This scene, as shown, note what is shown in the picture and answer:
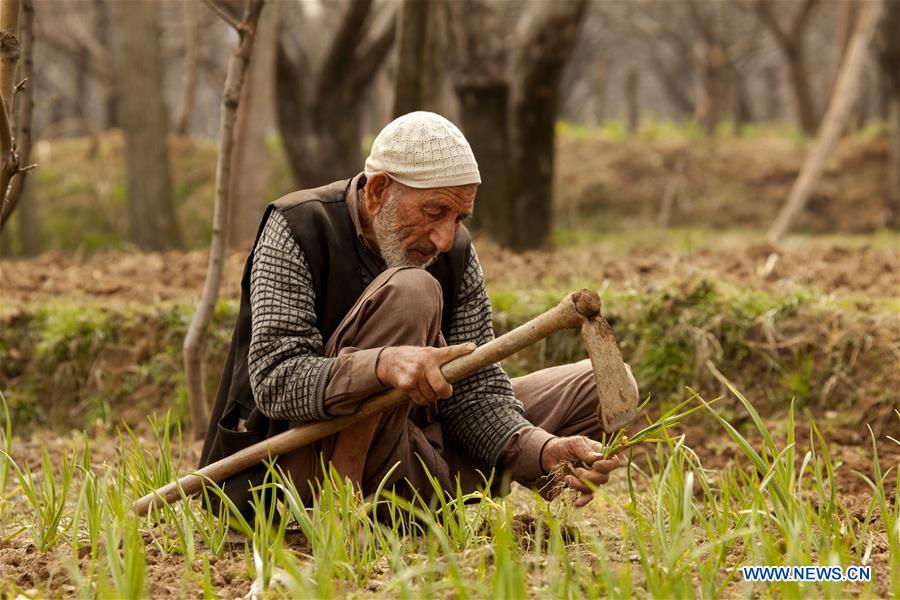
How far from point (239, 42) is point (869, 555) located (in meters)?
2.84

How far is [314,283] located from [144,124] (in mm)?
6657

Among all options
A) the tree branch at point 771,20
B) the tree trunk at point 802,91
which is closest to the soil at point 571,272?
the tree trunk at point 802,91

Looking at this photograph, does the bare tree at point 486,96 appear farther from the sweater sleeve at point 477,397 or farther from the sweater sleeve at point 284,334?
the sweater sleeve at point 284,334

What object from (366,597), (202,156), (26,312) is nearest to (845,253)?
(26,312)

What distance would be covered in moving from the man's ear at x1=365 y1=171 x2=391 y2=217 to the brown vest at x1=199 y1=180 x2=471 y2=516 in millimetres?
111

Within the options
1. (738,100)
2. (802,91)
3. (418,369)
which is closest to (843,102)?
(418,369)

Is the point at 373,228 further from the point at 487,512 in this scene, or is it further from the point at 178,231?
the point at 178,231

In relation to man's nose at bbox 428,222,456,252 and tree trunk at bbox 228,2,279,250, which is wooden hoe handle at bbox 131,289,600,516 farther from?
tree trunk at bbox 228,2,279,250

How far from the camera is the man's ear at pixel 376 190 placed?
3010 mm

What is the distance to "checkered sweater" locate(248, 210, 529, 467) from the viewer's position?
2881 millimetres

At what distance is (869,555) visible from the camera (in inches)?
102

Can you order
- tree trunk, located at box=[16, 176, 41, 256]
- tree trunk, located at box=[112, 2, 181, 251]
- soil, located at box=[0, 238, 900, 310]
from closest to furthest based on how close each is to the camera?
soil, located at box=[0, 238, 900, 310] → tree trunk, located at box=[112, 2, 181, 251] → tree trunk, located at box=[16, 176, 41, 256]

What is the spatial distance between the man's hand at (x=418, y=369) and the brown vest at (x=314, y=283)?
1.32 feet

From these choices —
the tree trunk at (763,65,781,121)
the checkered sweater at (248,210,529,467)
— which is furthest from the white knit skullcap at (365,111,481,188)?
Answer: the tree trunk at (763,65,781,121)
